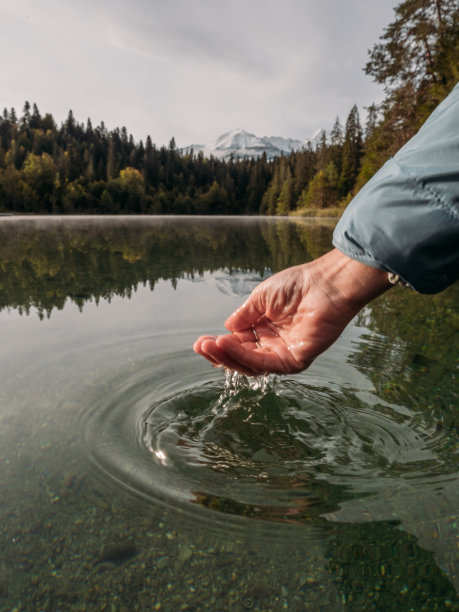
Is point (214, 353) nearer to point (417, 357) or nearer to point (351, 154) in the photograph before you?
point (417, 357)

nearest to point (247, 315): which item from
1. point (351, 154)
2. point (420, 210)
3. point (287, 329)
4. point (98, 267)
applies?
point (287, 329)

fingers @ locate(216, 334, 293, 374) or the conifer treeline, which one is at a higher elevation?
the conifer treeline

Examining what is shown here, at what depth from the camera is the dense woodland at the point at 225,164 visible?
20.3 meters

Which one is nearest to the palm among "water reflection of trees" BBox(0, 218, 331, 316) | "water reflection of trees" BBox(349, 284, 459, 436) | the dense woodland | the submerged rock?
"water reflection of trees" BBox(349, 284, 459, 436)

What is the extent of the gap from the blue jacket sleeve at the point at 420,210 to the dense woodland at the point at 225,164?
2018 cm

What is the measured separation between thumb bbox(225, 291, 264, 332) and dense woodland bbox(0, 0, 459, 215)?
1979 centimetres

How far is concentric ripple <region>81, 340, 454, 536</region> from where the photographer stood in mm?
1944

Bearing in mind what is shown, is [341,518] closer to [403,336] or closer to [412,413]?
[412,413]

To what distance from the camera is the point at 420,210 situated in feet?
5.13

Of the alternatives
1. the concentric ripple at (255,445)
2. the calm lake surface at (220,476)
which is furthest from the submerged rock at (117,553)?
the concentric ripple at (255,445)

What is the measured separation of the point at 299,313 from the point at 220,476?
42.9 inches

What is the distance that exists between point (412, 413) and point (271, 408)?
970mm

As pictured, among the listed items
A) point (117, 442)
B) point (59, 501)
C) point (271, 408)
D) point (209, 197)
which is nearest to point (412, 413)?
point (271, 408)

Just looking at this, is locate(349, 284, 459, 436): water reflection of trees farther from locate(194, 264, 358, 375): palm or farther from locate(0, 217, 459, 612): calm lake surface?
locate(194, 264, 358, 375): palm
